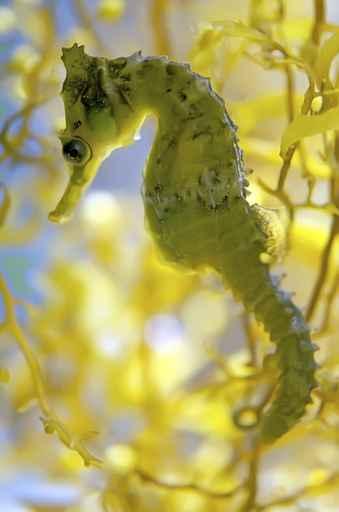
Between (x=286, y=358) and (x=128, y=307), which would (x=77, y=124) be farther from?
(x=128, y=307)

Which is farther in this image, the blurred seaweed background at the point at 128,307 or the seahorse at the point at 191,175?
the blurred seaweed background at the point at 128,307

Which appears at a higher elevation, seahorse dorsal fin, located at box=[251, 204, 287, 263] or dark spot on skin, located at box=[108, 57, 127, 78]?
dark spot on skin, located at box=[108, 57, 127, 78]

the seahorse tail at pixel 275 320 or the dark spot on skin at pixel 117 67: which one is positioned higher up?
the dark spot on skin at pixel 117 67

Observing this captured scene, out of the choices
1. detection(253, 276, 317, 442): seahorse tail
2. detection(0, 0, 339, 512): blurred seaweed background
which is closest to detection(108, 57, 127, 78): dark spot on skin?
detection(253, 276, 317, 442): seahorse tail

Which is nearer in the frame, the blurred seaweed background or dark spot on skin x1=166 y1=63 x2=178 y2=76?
dark spot on skin x1=166 y1=63 x2=178 y2=76

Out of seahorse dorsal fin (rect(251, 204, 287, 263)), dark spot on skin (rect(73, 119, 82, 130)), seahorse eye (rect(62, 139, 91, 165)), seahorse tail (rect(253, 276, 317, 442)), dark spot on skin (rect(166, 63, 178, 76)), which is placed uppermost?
dark spot on skin (rect(166, 63, 178, 76))

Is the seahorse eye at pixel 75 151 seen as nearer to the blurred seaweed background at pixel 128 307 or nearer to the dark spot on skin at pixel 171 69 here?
the dark spot on skin at pixel 171 69

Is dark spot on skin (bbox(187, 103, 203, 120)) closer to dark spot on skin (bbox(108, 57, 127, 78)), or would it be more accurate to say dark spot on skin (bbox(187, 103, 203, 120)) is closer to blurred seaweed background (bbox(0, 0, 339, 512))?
dark spot on skin (bbox(108, 57, 127, 78))

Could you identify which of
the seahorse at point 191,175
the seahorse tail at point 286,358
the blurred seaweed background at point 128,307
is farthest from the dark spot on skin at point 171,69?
the blurred seaweed background at point 128,307
